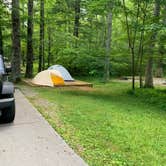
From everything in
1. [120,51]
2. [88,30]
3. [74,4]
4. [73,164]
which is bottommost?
[73,164]

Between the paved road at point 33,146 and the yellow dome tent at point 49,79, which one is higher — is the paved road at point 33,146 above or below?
below

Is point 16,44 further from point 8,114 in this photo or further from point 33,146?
point 33,146

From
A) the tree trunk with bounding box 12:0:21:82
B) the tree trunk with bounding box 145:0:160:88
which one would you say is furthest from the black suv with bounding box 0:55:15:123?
the tree trunk with bounding box 12:0:21:82

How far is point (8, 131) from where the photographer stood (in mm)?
5465

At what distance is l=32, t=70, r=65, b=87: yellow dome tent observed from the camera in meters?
13.8

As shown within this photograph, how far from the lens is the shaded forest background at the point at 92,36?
468 inches

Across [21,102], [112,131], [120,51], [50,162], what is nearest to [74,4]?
[120,51]

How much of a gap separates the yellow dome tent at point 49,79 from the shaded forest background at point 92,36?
1.34 metres

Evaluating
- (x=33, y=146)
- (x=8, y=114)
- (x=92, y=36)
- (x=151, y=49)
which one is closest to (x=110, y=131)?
(x=33, y=146)

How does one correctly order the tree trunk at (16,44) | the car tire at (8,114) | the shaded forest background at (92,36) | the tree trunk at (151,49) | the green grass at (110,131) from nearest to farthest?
the green grass at (110,131)
the car tire at (8,114)
the tree trunk at (151,49)
the shaded forest background at (92,36)
the tree trunk at (16,44)

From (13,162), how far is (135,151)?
166 cm

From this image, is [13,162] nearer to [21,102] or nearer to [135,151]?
[135,151]

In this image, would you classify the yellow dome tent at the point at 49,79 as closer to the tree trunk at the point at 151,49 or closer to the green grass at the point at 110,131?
the tree trunk at the point at 151,49

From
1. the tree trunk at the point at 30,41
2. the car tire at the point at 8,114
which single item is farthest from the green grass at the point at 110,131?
the tree trunk at the point at 30,41
